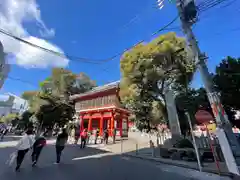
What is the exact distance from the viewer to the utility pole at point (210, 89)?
5.95m

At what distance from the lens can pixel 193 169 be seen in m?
7.05

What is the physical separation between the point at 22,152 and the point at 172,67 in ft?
37.7

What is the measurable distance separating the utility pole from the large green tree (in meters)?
5.12

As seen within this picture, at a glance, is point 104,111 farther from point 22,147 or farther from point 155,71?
point 22,147

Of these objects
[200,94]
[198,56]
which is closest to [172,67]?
[200,94]

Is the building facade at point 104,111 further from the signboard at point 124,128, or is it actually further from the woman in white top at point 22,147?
the woman in white top at point 22,147

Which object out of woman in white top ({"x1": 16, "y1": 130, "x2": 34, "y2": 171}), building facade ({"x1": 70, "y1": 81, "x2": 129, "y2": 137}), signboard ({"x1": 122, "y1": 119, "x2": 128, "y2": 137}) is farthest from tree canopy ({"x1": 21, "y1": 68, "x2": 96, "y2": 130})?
woman in white top ({"x1": 16, "y1": 130, "x2": 34, "y2": 171})

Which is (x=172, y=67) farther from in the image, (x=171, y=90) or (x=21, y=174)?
(x=21, y=174)

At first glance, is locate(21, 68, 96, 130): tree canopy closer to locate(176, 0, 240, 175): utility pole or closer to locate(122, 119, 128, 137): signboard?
locate(122, 119, 128, 137): signboard

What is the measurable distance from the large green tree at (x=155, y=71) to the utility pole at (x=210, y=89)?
5.12 metres

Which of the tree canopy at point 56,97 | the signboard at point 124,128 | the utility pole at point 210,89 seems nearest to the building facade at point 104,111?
the signboard at point 124,128

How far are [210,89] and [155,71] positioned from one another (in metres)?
6.49

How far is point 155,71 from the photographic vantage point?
13.2 m

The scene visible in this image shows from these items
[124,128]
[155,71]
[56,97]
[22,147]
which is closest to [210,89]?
[155,71]
